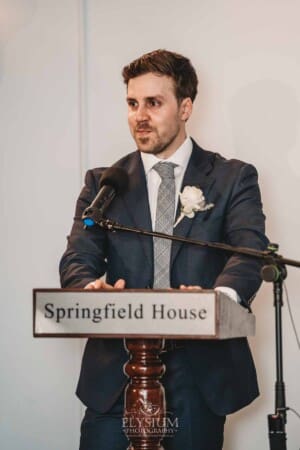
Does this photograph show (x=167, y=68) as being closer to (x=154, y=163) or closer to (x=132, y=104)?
(x=132, y=104)

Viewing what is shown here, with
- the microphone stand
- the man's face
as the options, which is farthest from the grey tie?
the microphone stand

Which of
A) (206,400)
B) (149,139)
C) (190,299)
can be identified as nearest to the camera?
(190,299)

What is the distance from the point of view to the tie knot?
10.6 feet

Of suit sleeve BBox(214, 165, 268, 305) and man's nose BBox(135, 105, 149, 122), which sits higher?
man's nose BBox(135, 105, 149, 122)

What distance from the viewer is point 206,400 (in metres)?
2.92

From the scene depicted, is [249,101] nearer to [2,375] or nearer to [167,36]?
[167,36]

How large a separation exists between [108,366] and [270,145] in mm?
1450

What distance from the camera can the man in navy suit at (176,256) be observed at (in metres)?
2.93

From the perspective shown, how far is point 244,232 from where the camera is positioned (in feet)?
9.87

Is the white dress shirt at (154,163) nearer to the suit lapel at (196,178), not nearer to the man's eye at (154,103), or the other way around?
the suit lapel at (196,178)

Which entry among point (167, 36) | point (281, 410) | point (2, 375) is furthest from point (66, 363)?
point (281, 410)

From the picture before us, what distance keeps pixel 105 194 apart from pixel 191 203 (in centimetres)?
46

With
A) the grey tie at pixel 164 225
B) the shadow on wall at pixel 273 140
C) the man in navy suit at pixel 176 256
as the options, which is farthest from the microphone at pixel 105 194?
the shadow on wall at pixel 273 140

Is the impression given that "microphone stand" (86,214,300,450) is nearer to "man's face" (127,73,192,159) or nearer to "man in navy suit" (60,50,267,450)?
"man in navy suit" (60,50,267,450)
